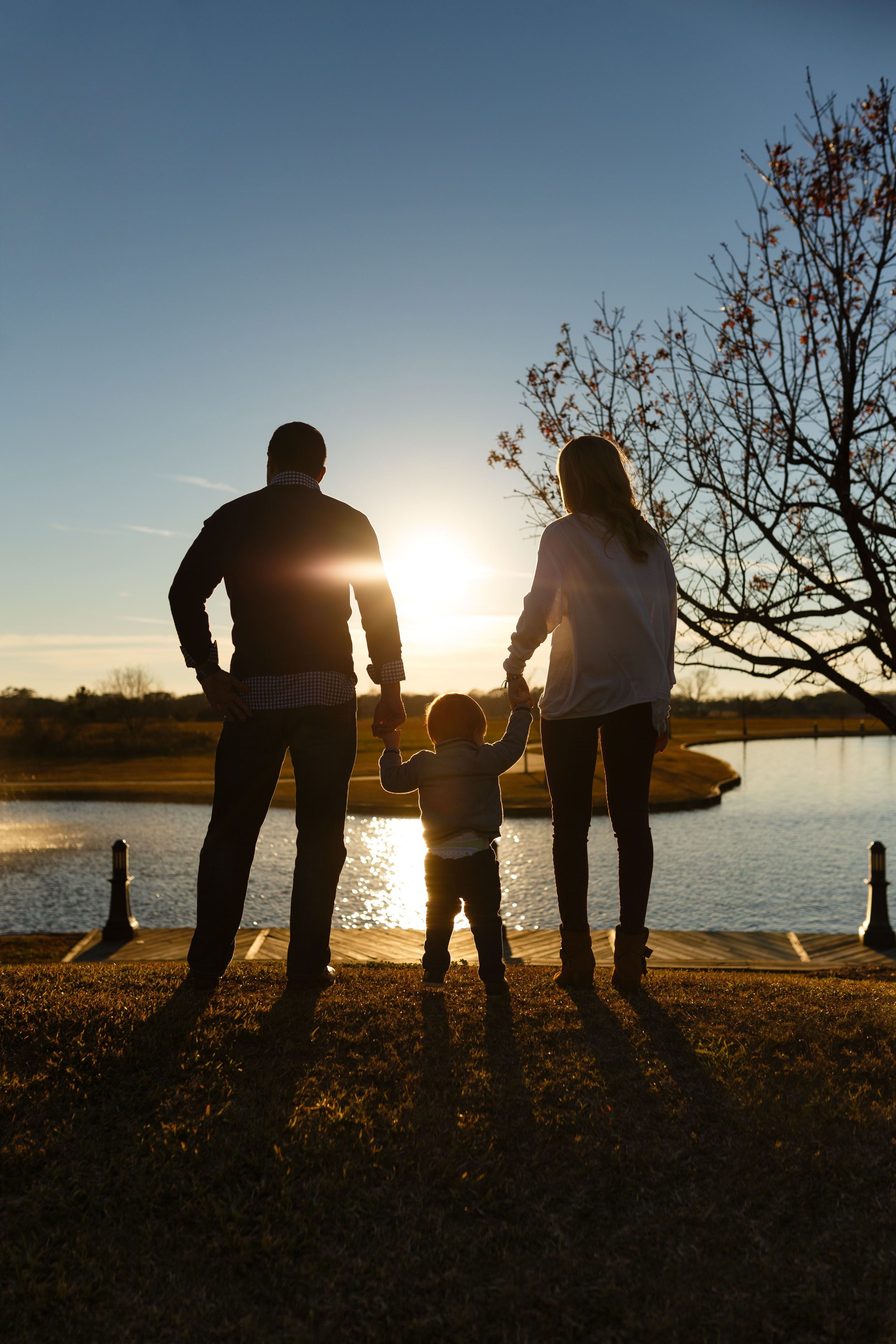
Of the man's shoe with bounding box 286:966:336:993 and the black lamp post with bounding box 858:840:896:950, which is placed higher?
the man's shoe with bounding box 286:966:336:993

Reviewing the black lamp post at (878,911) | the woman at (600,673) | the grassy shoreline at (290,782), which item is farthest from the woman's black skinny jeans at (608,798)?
the grassy shoreline at (290,782)

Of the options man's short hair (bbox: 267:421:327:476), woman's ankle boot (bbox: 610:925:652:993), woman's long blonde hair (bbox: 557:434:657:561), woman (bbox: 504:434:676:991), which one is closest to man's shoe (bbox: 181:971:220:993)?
woman (bbox: 504:434:676:991)

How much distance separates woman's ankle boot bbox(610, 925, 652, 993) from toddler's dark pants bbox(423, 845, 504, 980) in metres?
0.51

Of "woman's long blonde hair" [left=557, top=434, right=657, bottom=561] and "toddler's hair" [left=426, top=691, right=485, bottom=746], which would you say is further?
"toddler's hair" [left=426, top=691, right=485, bottom=746]

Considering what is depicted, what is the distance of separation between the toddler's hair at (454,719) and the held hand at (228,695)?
0.78 metres

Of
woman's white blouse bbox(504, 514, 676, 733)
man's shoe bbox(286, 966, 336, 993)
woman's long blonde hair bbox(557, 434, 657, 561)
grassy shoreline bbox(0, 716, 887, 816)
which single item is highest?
woman's long blonde hair bbox(557, 434, 657, 561)

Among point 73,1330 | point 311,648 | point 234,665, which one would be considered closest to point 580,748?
point 311,648

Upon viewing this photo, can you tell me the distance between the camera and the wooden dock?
7402 millimetres

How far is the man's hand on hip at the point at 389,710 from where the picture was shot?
3680mm

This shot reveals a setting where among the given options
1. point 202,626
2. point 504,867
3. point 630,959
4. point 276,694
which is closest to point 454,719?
point 276,694

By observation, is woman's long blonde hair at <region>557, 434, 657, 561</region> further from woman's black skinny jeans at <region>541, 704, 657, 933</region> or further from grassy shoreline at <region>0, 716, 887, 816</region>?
grassy shoreline at <region>0, 716, 887, 816</region>

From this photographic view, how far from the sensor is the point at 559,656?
3.66 meters

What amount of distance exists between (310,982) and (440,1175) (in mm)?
1481

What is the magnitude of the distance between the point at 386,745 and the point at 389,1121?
66.8 inches
